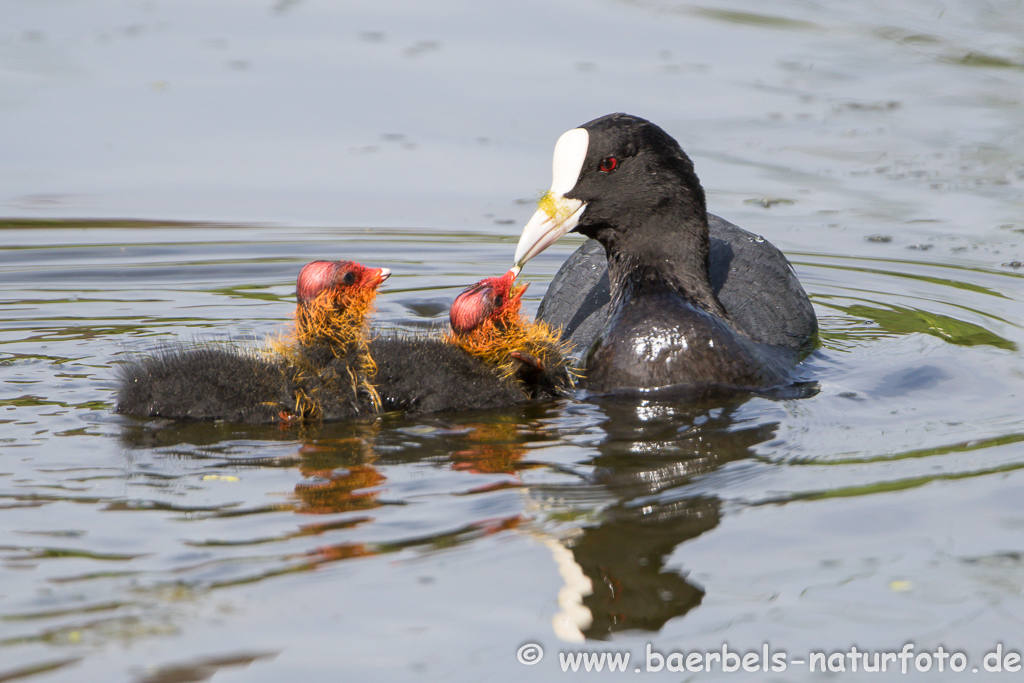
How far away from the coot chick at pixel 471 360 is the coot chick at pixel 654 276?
9.8 inches

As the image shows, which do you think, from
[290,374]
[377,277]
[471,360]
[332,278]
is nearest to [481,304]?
[471,360]

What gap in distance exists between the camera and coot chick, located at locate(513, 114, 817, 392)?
4.43 metres

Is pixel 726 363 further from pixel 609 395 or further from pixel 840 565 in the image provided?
pixel 840 565

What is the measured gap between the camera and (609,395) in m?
4.45

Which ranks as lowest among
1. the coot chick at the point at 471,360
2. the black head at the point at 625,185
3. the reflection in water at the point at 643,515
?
the reflection in water at the point at 643,515

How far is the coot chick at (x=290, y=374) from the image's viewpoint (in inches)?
159

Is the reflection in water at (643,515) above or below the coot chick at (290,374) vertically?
below

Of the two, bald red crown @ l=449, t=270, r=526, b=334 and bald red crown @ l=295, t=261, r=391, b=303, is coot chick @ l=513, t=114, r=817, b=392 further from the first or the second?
bald red crown @ l=295, t=261, r=391, b=303

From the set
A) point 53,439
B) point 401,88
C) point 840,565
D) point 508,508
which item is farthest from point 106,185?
point 840,565

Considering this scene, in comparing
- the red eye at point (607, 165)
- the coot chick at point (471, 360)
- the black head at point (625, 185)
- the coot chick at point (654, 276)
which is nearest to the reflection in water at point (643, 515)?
the coot chick at point (654, 276)

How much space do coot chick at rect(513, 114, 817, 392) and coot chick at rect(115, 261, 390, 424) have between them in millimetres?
738

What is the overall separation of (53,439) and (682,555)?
2.04m

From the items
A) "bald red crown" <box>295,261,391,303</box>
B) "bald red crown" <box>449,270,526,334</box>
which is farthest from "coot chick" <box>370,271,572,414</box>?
"bald red crown" <box>295,261,391,303</box>

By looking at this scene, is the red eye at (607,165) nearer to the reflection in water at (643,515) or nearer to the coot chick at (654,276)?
the coot chick at (654,276)
